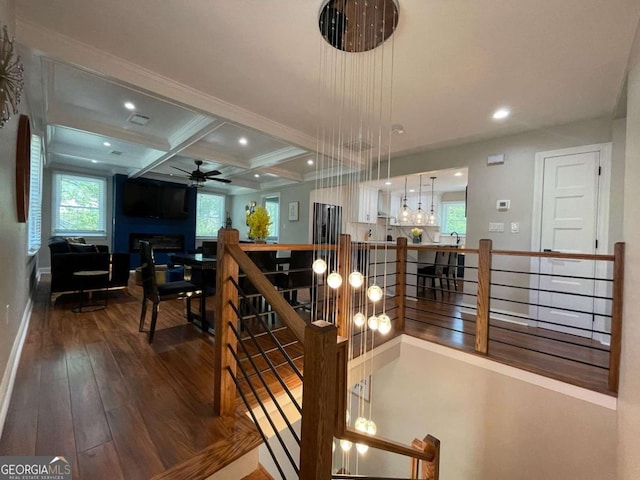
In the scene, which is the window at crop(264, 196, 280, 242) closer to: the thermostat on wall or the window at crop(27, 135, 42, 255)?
the window at crop(27, 135, 42, 255)

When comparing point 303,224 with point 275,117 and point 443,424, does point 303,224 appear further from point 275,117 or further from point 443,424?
point 443,424

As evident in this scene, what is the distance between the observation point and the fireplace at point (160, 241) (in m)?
6.75

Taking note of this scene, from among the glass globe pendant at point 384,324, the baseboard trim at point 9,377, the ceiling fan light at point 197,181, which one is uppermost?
the ceiling fan light at point 197,181

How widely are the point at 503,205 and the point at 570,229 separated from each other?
0.76 meters

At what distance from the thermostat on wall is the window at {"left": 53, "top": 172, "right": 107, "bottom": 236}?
839cm

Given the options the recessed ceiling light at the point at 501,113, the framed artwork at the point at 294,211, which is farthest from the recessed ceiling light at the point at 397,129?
the framed artwork at the point at 294,211

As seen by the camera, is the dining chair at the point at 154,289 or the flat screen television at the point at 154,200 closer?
the dining chair at the point at 154,289

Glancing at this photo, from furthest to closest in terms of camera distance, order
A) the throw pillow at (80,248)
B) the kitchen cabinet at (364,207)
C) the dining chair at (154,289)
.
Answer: the kitchen cabinet at (364,207)
the throw pillow at (80,248)
the dining chair at (154,289)

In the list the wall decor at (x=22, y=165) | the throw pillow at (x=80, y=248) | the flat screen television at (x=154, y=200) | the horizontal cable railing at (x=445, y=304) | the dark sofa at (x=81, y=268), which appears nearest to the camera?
the wall decor at (x=22, y=165)

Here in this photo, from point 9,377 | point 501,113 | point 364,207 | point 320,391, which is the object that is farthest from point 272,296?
point 364,207

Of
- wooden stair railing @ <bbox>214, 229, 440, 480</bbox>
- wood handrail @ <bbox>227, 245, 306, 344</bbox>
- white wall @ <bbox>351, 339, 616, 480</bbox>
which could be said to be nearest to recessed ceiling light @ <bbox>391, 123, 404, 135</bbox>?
white wall @ <bbox>351, 339, 616, 480</bbox>

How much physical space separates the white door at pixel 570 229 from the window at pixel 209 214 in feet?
26.3

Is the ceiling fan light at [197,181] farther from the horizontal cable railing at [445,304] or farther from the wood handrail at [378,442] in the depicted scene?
the wood handrail at [378,442]

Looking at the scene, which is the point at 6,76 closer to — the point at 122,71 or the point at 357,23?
the point at 122,71
